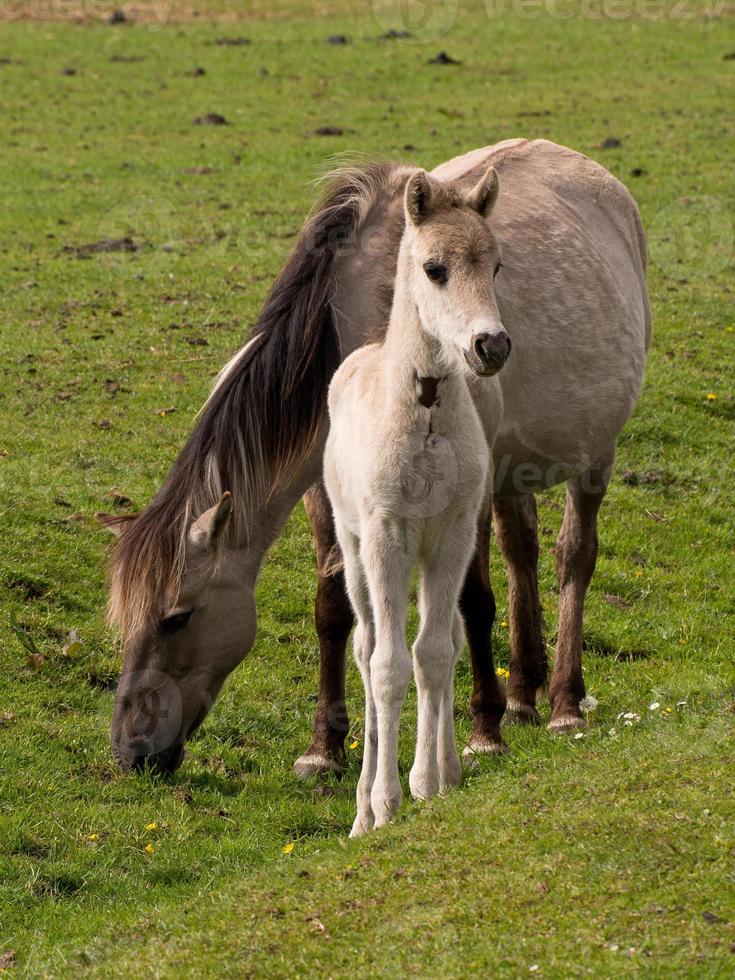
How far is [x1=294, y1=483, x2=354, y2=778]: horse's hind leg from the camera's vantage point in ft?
23.9

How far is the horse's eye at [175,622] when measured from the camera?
662 centimetres

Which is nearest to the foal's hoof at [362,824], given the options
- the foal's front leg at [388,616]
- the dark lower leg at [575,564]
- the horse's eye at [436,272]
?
the foal's front leg at [388,616]

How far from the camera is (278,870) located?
18.3ft

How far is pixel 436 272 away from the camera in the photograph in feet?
17.1

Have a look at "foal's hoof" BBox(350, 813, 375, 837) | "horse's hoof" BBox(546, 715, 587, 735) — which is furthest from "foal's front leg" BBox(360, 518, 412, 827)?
"horse's hoof" BBox(546, 715, 587, 735)

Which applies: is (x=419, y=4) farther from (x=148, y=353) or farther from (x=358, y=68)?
(x=148, y=353)

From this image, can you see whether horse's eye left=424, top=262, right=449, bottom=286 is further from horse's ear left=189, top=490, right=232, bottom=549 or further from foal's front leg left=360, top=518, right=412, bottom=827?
horse's ear left=189, top=490, right=232, bottom=549

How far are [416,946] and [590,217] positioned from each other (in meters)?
5.25

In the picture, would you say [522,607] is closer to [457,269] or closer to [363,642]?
[363,642]

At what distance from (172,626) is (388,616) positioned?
1.57 meters

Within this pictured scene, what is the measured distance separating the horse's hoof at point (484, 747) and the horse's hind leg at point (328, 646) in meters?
0.72

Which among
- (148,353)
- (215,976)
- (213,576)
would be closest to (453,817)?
(215,976)

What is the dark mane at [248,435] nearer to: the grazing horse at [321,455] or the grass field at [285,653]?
the grazing horse at [321,455]

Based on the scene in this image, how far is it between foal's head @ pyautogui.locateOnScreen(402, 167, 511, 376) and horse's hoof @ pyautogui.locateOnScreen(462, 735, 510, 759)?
8.31ft
